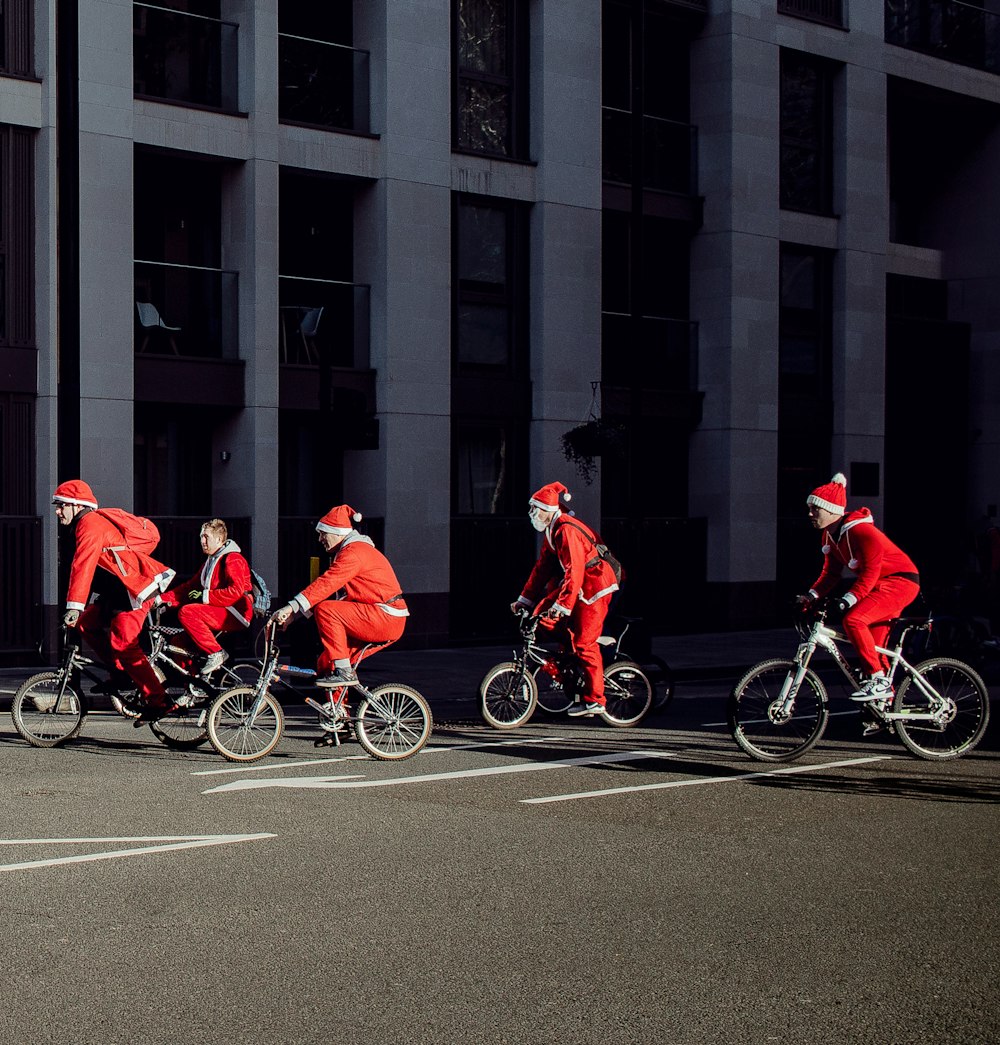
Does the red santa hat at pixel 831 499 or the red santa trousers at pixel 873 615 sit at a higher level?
the red santa hat at pixel 831 499

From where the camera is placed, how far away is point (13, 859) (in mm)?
7430

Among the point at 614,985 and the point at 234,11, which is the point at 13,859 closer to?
the point at 614,985

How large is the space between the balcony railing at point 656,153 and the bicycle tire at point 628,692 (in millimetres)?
12111

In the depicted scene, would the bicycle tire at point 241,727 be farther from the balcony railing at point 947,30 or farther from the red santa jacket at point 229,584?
the balcony railing at point 947,30

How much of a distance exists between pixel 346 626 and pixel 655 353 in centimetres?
1415

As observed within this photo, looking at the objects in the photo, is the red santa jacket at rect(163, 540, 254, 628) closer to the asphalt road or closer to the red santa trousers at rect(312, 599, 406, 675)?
the red santa trousers at rect(312, 599, 406, 675)

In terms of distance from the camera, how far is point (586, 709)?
12.7 meters

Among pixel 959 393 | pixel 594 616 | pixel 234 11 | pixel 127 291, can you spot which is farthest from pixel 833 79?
pixel 594 616

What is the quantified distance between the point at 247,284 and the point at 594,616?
911cm

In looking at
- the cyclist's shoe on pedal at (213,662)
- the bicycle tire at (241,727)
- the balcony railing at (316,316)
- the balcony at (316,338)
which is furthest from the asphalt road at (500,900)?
the balcony railing at (316,316)

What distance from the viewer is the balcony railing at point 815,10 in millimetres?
25203

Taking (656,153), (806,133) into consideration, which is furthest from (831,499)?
(806,133)

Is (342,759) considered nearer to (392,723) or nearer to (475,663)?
(392,723)

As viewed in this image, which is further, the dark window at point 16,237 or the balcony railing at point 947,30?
the balcony railing at point 947,30
